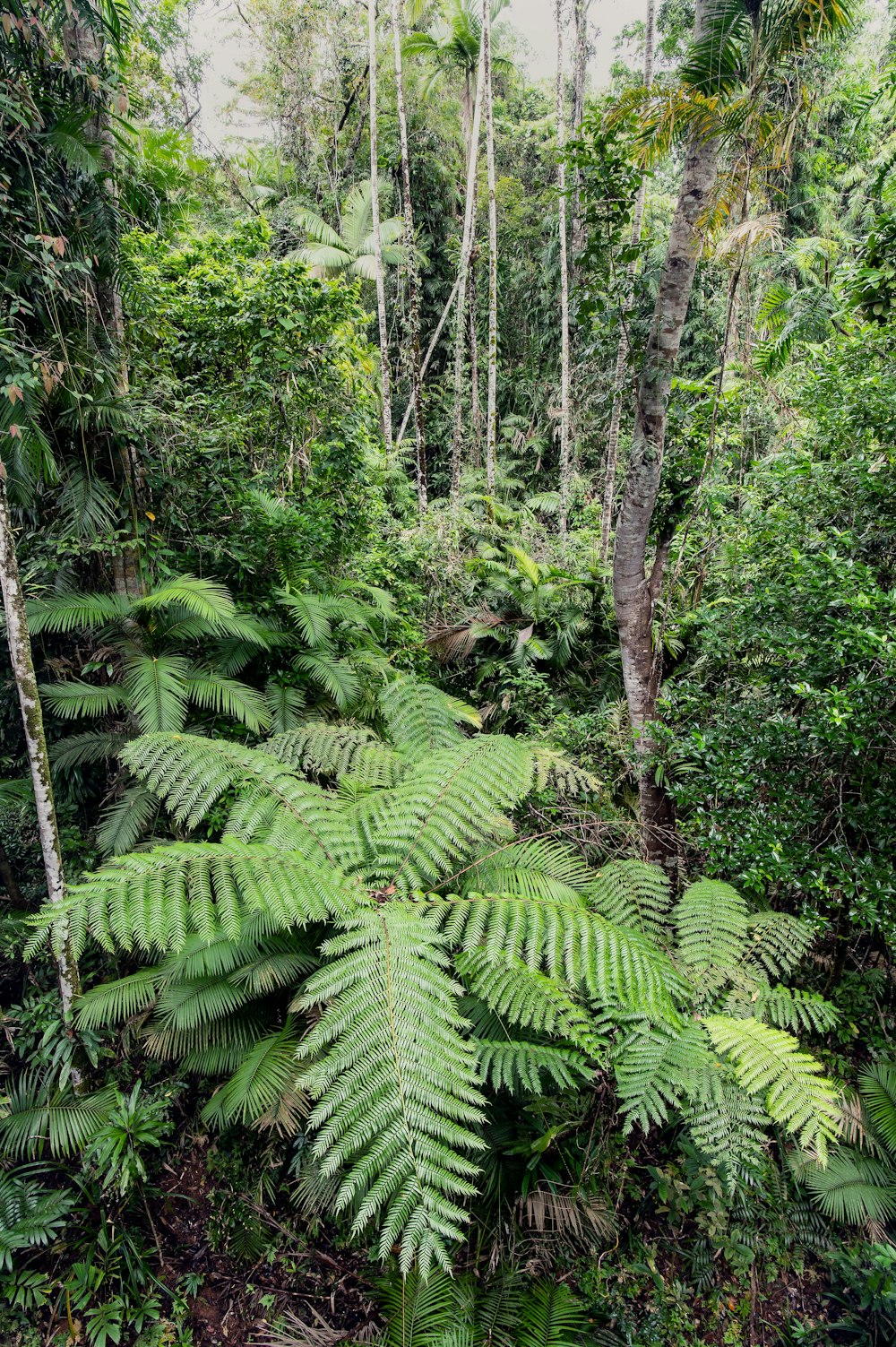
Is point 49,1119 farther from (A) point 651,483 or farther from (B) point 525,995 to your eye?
(A) point 651,483

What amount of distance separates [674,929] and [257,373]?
15.4 feet

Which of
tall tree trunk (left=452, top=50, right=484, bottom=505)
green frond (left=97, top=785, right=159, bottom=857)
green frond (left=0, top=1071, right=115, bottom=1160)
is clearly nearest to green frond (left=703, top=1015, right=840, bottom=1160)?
green frond (left=0, top=1071, right=115, bottom=1160)

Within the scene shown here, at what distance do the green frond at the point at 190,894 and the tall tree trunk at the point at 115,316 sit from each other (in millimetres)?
2305

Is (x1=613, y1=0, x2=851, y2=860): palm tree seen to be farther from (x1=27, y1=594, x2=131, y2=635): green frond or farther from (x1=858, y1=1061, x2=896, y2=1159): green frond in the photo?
(x1=27, y1=594, x2=131, y2=635): green frond

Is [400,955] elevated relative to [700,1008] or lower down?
elevated

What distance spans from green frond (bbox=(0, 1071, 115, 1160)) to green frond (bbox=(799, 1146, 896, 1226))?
10.8 ft

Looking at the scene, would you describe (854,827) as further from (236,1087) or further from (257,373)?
(257,373)

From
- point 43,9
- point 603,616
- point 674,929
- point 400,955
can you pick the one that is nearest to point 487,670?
point 603,616

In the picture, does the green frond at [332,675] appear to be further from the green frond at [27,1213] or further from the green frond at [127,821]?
the green frond at [27,1213]

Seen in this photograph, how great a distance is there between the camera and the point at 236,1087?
8.77 feet

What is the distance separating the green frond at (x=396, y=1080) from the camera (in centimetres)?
142

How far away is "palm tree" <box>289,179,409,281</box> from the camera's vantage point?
10.1 m

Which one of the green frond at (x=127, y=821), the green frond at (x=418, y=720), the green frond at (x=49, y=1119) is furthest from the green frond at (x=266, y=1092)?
the green frond at (x=418, y=720)

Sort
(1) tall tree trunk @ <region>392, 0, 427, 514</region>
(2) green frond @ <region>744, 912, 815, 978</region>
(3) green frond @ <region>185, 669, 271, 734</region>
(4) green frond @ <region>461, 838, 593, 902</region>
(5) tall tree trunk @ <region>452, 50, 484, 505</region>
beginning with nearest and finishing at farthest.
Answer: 1. (4) green frond @ <region>461, 838, 593, 902</region>
2. (2) green frond @ <region>744, 912, 815, 978</region>
3. (3) green frond @ <region>185, 669, 271, 734</region>
4. (1) tall tree trunk @ <region>392, 0, 427, 514</region>
5. (5) tall tree trunk @ <region>452, 50, 484, 505</region>
